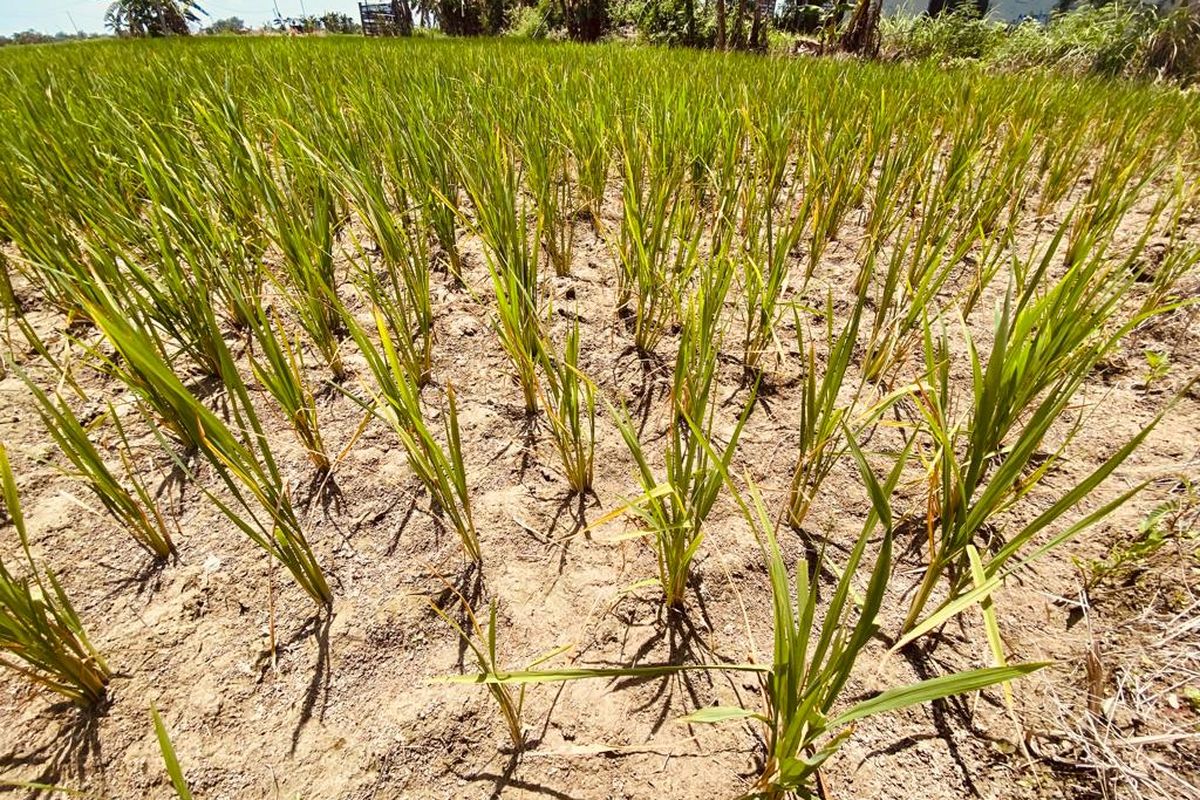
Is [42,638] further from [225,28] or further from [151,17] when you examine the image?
[225,28]

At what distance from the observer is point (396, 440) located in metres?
1.18

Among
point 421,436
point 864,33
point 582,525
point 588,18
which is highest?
point 588,18

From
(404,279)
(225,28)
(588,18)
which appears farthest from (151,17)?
(404,279)

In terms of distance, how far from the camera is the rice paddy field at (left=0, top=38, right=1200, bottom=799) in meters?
0.68

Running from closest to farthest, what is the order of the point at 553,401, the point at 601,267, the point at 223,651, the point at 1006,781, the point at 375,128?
the point at 1006,781, the point at 223,651, the point at 553,401, the point at 601,267, the point at 375,128

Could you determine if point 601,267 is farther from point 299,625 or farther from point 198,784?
point 198,784

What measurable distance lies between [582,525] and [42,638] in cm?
79

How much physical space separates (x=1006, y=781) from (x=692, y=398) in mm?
678

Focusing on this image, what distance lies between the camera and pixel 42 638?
0.67 meters

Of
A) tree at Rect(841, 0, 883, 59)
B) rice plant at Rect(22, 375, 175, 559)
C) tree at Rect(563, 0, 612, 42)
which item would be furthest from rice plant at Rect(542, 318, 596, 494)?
tree at Rect(563, 0, 612, 42)

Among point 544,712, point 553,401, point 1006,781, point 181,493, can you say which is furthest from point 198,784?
point 1006,781

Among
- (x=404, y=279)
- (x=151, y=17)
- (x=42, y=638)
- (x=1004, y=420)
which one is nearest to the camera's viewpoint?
(x=42, y=638)

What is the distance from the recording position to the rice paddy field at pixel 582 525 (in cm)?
68

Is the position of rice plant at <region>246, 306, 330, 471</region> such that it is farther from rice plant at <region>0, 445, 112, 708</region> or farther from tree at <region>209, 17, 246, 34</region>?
tree at <region>209, 17, 246, 34</region>
